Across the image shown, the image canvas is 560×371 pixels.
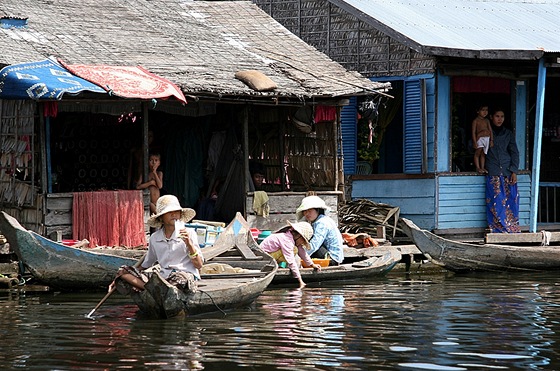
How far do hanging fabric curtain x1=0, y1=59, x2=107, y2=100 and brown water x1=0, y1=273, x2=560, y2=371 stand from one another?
98.2 inches

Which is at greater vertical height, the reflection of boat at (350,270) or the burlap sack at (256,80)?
the burlap sack at (256,80)

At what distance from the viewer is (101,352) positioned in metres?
10.4

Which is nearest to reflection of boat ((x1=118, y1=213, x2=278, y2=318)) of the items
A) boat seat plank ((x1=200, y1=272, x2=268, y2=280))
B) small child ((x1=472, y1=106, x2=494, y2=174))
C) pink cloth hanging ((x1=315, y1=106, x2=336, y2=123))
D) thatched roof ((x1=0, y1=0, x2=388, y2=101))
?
boat seat plank ((x1=200, y1=272, x2=268, y2=280))

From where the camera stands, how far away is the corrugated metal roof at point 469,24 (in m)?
18.2

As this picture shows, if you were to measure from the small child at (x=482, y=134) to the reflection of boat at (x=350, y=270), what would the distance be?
2.88 meters

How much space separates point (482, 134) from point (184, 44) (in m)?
5.01

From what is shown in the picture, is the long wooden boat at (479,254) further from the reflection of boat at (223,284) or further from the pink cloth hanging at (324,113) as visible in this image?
the reflection of boat at (223,284)

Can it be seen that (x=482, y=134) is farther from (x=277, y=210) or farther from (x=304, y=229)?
(x=304, y=229)

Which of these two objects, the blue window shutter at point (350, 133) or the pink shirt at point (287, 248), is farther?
the blue window shutter at point (350, 133)

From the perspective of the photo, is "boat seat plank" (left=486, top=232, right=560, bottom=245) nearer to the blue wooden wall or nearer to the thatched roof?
the blue wooden wall

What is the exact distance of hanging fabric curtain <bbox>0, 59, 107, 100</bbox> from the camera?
14438mm

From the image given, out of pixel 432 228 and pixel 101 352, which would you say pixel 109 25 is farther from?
pixel 101 352

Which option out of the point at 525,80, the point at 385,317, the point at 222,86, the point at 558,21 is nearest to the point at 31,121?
the point at 222,86

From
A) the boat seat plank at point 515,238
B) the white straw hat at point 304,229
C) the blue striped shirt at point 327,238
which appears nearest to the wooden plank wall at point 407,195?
the boat seat plank at point 515,238
